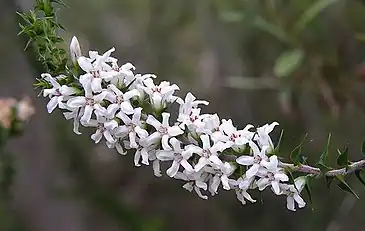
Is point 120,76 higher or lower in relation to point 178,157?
higher

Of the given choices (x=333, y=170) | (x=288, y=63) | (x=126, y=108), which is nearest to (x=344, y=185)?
(x=333, y=170)

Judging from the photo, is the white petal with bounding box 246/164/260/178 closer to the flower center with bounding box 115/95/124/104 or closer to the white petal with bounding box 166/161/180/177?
the white petal with bounding box 166/161/180/177

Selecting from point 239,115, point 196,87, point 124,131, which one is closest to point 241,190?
point 124,131

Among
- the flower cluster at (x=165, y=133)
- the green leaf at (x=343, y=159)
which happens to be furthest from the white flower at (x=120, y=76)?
the green leaf at (x=343, y=159)

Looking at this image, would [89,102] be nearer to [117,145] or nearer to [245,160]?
[117,145]

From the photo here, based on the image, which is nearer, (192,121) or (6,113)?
(192,121)

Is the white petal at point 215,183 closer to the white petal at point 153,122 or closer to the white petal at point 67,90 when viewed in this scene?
the white petal at point 153,122

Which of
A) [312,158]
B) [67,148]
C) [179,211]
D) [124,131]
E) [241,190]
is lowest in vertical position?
[179,211]

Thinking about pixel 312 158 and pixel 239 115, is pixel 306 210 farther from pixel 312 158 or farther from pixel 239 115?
pixel 239 115
